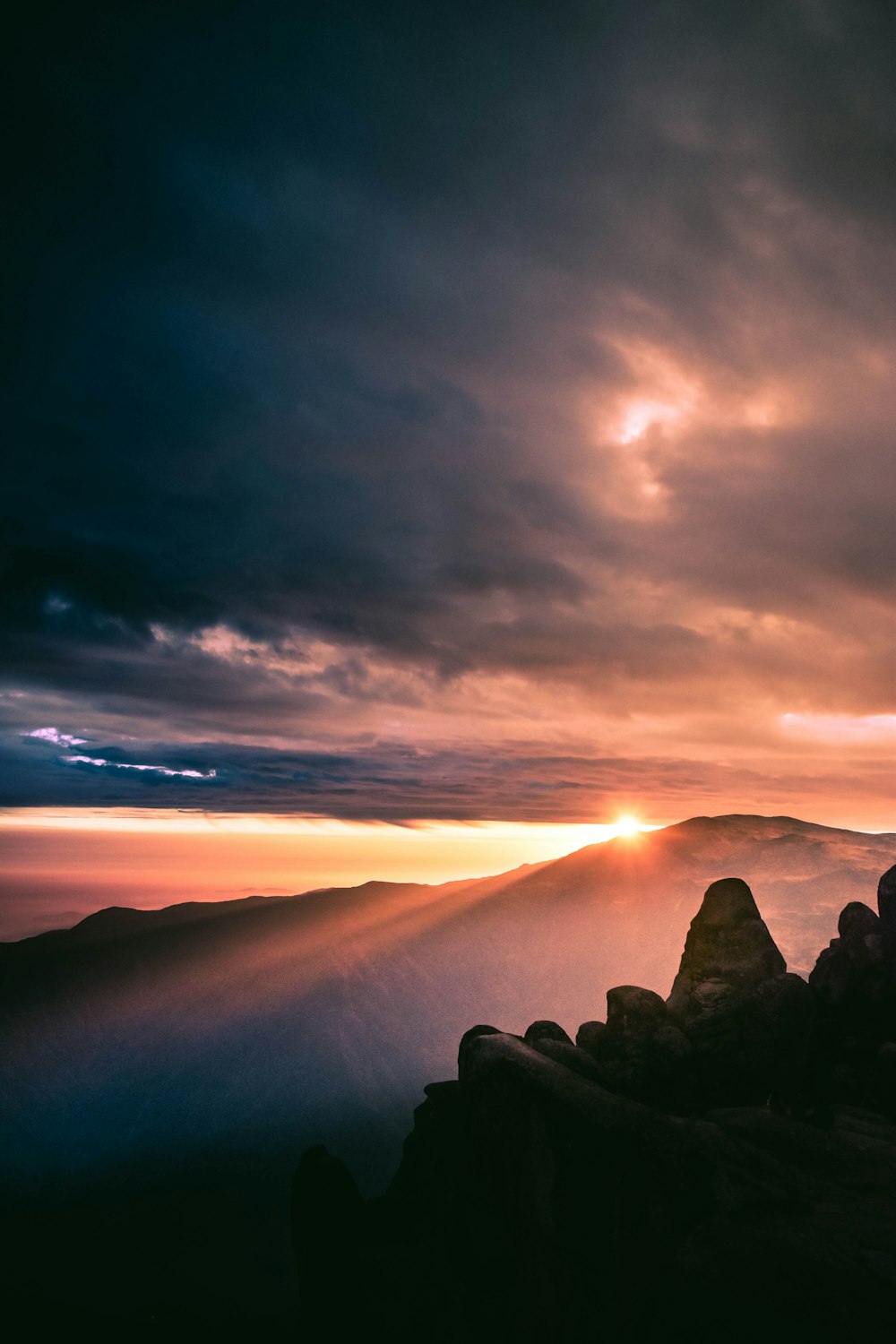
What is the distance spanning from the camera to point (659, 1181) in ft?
93.3

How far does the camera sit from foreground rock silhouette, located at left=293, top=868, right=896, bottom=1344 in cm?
2638

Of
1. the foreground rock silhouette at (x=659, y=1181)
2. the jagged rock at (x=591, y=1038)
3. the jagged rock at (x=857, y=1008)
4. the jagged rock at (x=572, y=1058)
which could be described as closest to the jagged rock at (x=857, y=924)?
the jagged rock at (x=857, y=1008)

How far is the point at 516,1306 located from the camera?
29.0 meters

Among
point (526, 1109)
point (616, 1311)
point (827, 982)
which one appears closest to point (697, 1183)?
point (616, 1311)

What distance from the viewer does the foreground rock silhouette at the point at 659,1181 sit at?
2638 centimetres

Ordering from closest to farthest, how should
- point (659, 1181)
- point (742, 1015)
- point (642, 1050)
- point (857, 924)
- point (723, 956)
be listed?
point (659, 1181) < point (642, 1050) < point (742, 1015) < point (723, 956) < point (857, 924)

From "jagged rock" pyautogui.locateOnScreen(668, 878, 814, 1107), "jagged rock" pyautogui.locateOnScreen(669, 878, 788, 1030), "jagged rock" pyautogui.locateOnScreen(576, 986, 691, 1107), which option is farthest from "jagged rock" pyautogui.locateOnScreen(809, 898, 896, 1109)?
"jagged rock" pyautogui.locateOnScreen(576, 986, 691, 1107)

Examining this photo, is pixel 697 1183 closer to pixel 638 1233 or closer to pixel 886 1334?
pixel 638 1233

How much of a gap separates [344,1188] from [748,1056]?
1002 inches

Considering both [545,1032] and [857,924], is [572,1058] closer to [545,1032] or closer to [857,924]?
[545,1032]

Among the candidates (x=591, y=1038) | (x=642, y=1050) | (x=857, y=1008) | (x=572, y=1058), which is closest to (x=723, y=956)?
(x=857, y=1008)

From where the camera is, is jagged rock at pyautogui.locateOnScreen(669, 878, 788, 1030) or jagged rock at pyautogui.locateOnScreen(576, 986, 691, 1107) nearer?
jagged rock at pyautogui.locateOnScreen(576, 986, 691, 1107)

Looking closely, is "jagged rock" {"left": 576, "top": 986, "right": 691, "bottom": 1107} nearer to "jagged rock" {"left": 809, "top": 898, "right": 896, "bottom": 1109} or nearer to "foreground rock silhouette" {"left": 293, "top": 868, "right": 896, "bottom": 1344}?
"foreground rock silhouette" {"left": 293, "top": 868, "right": 896, "bottom": 1344}

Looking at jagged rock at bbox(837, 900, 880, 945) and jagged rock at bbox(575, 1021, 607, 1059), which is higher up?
jagged rock at bbox(837, 900, 880, 945)
